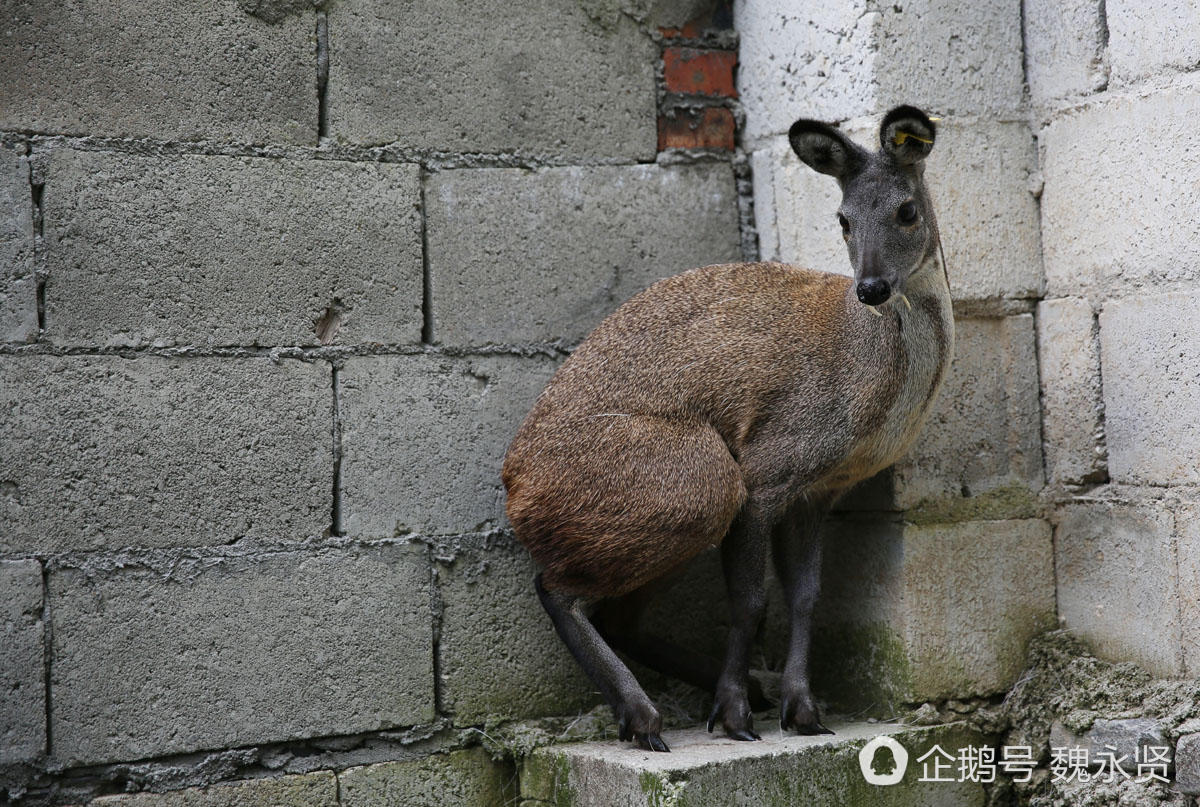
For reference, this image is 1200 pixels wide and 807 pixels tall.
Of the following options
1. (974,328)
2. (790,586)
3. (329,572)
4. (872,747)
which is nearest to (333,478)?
(329,572)

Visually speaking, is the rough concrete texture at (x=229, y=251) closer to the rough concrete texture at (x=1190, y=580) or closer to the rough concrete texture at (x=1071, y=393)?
the rough concrete texture at (x=1071, y=393)

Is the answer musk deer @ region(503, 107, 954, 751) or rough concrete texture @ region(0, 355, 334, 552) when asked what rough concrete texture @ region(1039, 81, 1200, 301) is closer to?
musk deer @ region(503, 107, 954, 751)

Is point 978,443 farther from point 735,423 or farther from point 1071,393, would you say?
point 735,423

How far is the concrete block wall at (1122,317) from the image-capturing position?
3809 millimetres

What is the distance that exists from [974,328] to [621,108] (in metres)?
1.48

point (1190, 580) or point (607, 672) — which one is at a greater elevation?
point (1190, 580)

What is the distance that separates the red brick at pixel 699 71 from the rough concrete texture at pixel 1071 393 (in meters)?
1.44

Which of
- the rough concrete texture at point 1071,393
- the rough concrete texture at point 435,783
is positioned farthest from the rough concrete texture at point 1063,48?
the rough concrete texture at point 435,783

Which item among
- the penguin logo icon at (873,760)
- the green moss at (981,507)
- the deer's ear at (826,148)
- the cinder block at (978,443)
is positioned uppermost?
the deer's ear at (826,148)

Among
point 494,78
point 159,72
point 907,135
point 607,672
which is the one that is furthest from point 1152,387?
point 159,72

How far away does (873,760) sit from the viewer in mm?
3838

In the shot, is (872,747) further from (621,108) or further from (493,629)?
(621,108)

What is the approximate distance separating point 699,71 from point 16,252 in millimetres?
2466

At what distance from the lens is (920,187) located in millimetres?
3602
